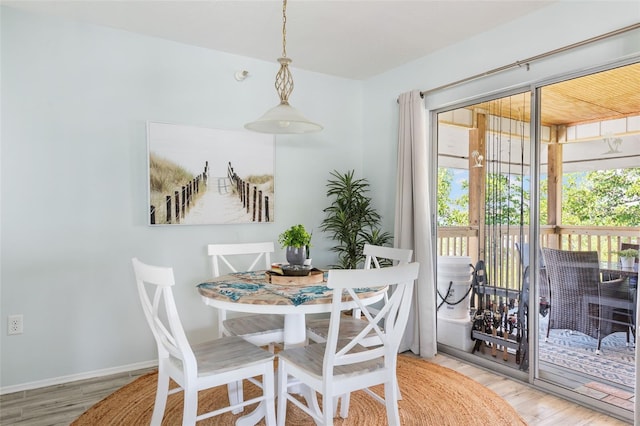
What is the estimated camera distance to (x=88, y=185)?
3.00 meters

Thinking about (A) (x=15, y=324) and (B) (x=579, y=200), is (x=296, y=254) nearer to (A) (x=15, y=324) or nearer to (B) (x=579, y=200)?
(B) (x=579, y=200)

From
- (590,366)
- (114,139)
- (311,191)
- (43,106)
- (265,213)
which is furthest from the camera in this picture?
(311,191)

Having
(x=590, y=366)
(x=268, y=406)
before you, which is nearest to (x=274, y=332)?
(x=268, y=406)

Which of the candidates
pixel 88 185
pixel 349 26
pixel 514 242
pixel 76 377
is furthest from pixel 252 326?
pixel 349 26

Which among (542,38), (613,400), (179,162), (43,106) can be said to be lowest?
(613,400)

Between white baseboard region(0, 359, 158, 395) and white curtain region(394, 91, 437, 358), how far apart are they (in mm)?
2127

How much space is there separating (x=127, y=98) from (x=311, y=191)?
1.80 metres

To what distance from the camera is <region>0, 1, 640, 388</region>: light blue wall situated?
9.09 ft

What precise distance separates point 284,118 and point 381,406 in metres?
1.83

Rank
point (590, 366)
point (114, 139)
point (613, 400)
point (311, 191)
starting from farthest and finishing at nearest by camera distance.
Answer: point (311, 191) < point (114, 139) < point (590, 366) < point (613, 400)

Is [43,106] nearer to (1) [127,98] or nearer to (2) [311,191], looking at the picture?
(1) [127,98]

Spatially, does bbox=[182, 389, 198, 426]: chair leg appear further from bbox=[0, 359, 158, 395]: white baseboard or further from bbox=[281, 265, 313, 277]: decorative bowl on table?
bbox=[0, 359, 158, 395]: white baseboard

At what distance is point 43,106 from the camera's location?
2.87m

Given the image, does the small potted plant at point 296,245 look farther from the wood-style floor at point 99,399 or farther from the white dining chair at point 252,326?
the wood-style floor at point 99,399
